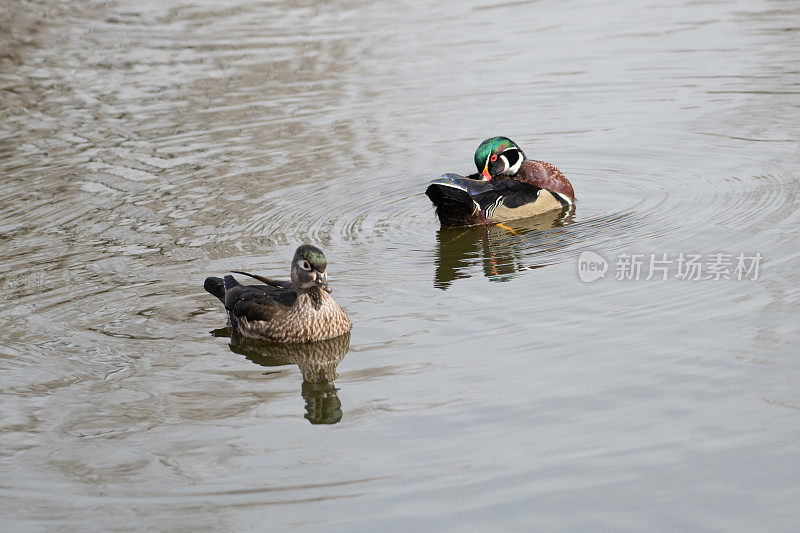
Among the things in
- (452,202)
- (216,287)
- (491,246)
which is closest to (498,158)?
(452,202)

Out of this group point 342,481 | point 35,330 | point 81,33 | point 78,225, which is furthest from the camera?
point 81,33

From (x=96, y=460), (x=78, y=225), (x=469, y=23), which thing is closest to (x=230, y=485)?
(x=96, y=460)

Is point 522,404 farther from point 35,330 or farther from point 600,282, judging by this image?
point 35,330

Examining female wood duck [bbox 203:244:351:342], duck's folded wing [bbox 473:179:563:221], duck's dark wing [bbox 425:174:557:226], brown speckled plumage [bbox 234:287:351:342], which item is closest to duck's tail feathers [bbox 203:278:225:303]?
female wood duck [bbox 203:244:351:342]

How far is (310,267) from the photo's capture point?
883 centimetres

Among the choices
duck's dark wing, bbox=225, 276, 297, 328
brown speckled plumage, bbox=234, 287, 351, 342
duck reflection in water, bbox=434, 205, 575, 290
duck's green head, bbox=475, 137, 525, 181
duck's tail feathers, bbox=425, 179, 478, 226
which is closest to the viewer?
brown speckled plumage, bbox=234, 287, 351, 342

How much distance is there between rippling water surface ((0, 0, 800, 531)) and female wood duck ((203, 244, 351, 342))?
8.7 inches

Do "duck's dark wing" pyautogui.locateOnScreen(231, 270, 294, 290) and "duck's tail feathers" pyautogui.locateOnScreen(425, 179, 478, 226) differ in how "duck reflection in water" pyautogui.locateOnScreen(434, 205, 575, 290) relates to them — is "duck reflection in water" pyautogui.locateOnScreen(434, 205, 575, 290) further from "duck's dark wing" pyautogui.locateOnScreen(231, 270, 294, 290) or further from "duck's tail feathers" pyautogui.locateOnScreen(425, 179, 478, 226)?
"duck's dark wing" pyautogui.locateOnScreen(231, 270, 294, 290)

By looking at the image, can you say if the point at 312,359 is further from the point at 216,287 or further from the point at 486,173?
the point at 486,173

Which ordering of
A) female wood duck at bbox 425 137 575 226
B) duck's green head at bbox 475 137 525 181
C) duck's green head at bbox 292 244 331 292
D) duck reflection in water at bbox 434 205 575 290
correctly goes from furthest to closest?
duck's green head at bbox 475 137 525 181 < female wood duck at bbox 425 137 575 226 < duck reflection in water at bbox 434 205 575 290 < duck's green head at bbox 292 244 331 292

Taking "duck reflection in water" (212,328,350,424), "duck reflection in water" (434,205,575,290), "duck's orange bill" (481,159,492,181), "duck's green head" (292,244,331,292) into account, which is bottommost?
"duck reflection in water" (212,328,350,424)

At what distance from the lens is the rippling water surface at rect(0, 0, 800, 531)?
641 centimetres

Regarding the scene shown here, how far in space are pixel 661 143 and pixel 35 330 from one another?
8119 mm

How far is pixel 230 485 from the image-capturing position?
655 cm
